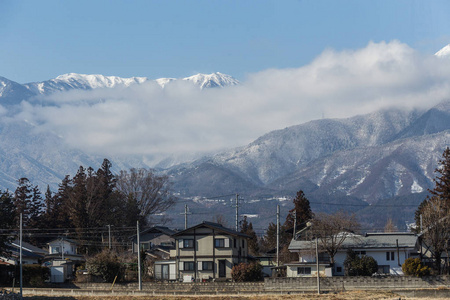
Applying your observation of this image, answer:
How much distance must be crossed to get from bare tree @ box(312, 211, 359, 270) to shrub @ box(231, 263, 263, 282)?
7.31 m

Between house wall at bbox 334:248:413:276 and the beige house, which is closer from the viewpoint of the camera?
house wall at bbox 334:248:413:276

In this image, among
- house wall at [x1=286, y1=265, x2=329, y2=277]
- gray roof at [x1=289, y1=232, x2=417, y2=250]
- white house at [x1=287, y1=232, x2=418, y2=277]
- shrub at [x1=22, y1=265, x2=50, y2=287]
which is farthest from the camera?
gray roof at [x1=289, y1=232, x2=417, y2=250]

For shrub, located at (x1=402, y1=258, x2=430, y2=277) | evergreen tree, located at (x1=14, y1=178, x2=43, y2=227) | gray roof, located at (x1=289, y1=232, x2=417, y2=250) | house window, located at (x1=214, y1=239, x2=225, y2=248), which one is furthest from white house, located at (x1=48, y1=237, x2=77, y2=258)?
shrub, located at (x1=402, y1=258, x2=430, y2=277)

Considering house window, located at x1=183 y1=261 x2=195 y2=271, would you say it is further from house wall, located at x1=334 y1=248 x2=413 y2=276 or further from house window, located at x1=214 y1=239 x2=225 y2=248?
house wall, located at x1=334 y1=248 x2=413 y2=276

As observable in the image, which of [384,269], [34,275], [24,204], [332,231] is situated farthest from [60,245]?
[384,269]

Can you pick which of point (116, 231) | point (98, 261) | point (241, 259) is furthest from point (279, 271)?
point (116, 231)

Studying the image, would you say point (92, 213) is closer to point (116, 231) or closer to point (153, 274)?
point (116, 231)

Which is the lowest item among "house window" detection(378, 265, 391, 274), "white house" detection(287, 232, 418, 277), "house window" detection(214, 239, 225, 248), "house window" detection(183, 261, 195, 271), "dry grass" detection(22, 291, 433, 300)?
"dry grass" detection(22, 291, 433, 300)

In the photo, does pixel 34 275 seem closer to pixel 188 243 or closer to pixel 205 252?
pixel 188 243

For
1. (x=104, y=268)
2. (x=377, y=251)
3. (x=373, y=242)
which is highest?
(x=373, y=242)

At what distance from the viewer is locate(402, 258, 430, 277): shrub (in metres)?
67.3

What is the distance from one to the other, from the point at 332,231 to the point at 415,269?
37.6 ft

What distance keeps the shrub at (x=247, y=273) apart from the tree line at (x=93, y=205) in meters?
33.6

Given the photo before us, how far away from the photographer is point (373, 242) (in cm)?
7806
